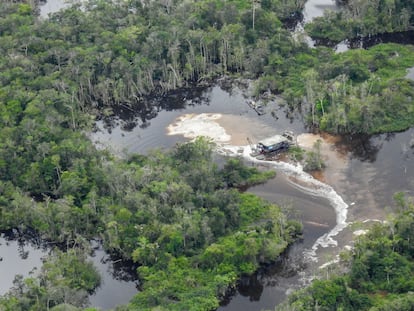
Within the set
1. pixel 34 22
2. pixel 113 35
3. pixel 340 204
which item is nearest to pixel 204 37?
pixel 113 35

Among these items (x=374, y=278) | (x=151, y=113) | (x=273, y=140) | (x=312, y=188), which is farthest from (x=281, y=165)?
(x=151, y=113)

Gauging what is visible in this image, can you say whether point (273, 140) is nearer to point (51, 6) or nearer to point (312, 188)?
point (312, 188)

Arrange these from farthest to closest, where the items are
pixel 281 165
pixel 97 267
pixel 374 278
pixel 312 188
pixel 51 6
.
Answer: pixel 51 6
pixel 281 165
pixel 312 188
pixel 97 267
pixel 374 278

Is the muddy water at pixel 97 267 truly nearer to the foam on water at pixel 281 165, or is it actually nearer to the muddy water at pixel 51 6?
the foam on water at pixel 281 165

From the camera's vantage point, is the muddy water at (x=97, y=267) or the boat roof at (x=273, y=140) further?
the boat roof at (x=273, y=140)

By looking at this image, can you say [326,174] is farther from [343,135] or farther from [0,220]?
[0,220]

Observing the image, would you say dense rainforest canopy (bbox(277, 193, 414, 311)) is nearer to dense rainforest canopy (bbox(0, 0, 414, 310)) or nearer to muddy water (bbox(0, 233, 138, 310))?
dense rainforest canopy (bbox(0, 0, 414, 310))

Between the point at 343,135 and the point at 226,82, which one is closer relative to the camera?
the point at 343,135

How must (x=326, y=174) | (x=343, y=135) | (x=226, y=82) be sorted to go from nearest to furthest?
(x=326, y=174) → (x=343, y=135) → (x=226, y=82)

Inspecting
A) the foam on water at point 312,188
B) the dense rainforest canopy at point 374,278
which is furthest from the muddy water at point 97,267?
the foam on water at point 312,188
